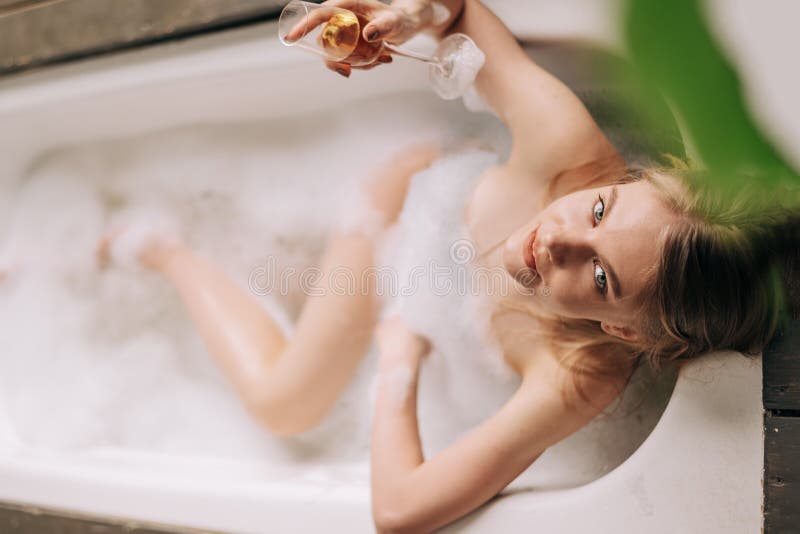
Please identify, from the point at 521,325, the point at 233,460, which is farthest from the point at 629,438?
the point at 233,460

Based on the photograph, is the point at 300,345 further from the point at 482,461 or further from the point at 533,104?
the point at 533,104

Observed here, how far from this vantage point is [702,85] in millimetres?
229

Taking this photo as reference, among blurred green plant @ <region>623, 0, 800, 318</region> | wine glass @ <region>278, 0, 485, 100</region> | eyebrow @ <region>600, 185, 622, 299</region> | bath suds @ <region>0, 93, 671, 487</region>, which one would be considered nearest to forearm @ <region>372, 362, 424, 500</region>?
bath suds @ <region>0, 93, 671, 487</region>

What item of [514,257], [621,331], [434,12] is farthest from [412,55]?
[621,331]

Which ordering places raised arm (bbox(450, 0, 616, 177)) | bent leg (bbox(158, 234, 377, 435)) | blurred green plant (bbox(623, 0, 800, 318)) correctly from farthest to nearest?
bent leg (bbox(158, 234, 377, 435)), raised arm (bbox(450, 0, 616, 177)), blurred green plant (bbox(623, 0, 800, 318))

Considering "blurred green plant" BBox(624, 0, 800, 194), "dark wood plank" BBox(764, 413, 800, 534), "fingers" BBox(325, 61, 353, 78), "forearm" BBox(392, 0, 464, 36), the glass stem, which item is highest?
"blurred green plant" BBox(624, 0, 800, 194)

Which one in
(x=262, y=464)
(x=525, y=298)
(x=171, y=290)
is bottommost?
(x=262, y=464)

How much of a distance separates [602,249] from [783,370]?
274mm

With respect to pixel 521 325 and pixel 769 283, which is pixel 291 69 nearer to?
pixel 521 325

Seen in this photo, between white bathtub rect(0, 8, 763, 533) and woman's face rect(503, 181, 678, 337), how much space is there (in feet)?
0.54

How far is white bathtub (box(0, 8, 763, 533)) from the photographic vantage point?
0.85 metres

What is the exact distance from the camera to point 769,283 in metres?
0.80

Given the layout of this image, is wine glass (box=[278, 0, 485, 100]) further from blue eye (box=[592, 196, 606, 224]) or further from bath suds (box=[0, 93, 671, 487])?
bath suds (box=[0, 93, 671, 487])

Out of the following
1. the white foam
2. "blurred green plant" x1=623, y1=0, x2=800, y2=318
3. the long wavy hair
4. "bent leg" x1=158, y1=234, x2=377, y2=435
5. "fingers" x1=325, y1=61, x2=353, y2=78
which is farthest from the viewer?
the white foam
